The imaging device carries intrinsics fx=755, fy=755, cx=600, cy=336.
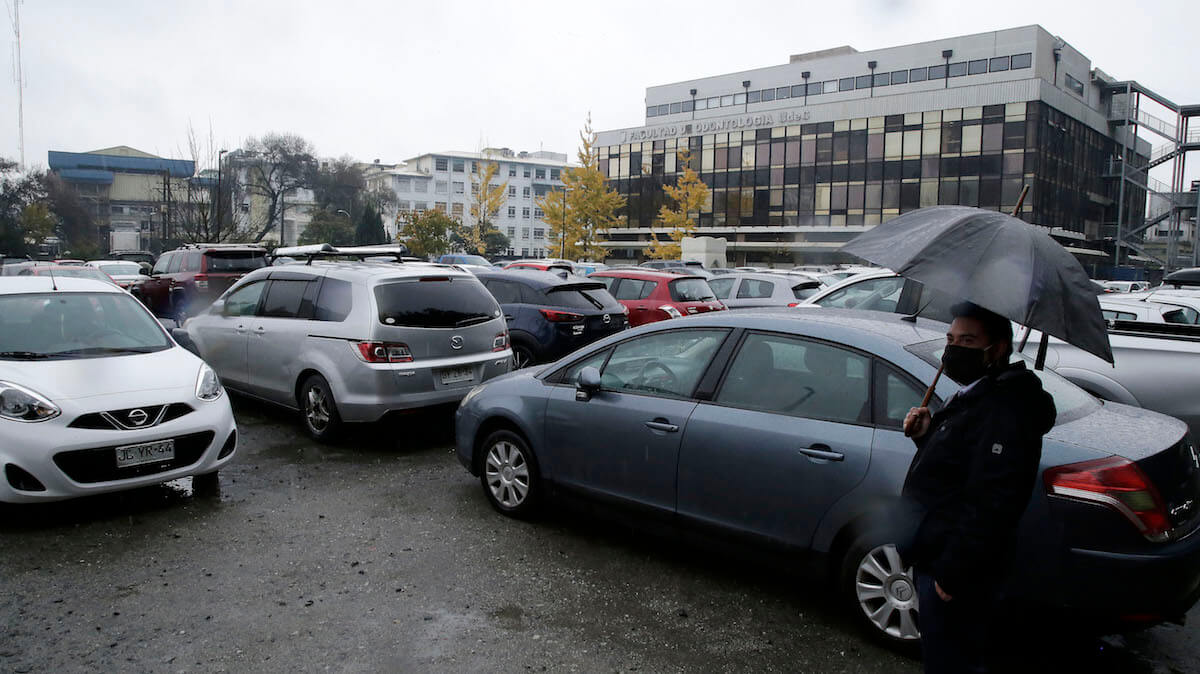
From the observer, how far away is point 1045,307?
2248 millimetres

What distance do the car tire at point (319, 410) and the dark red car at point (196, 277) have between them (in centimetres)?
950

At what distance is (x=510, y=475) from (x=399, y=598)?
4.24 ft

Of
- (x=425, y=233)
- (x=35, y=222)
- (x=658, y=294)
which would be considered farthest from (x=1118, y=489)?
(x=35, y=222)

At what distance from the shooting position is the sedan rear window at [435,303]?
6.93 m

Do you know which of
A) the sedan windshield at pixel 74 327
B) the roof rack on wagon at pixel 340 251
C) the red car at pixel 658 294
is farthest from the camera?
the red car at pixel 658 294

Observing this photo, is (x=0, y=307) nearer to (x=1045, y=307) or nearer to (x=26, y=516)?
(x=26, y=516)

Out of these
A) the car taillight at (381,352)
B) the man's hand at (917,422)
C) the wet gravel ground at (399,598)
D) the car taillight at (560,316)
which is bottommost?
the wet gravel ground at (399,598)

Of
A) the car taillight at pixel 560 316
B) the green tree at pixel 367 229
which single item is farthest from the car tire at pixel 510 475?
the green tree at pixel 367 229

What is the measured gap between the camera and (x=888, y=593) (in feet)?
11.4

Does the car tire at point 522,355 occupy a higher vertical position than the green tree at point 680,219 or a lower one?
lower

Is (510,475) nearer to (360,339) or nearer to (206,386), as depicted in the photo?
(360,339)

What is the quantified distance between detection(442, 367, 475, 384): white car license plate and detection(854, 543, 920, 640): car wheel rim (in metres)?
4.43

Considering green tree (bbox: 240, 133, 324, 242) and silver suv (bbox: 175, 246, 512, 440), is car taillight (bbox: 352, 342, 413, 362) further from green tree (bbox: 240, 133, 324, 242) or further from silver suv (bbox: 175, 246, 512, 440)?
green tree (bbox: 240, 133, 324, 242)

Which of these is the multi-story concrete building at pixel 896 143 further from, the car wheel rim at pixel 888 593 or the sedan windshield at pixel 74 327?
the car wheel rim at pixel 888 593
